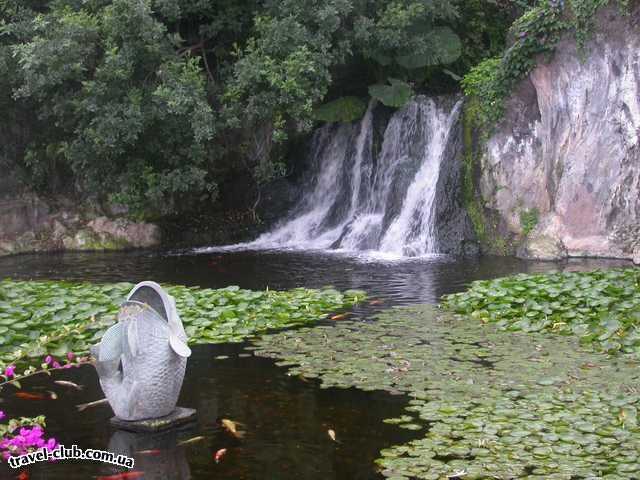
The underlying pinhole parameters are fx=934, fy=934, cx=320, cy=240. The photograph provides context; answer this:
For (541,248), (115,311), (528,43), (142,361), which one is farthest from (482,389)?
(528,43)

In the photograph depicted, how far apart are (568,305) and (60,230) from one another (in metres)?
12.6

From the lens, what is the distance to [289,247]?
18969mm

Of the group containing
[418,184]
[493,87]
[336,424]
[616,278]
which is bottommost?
[336,424]

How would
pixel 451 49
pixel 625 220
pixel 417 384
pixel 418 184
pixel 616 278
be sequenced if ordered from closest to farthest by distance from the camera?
pixel 417 384 → pixel 616 278 → pixel 625 220 → pixel 418 184 → pixel 451 49

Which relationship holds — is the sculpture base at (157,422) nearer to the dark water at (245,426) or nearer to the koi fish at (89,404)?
the dark water at (245,426)

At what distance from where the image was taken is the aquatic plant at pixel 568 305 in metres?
9.59

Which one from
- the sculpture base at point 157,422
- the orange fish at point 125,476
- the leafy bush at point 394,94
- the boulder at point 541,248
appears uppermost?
the leafy bush at point 394,94

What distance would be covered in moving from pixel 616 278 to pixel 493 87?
6.64 m

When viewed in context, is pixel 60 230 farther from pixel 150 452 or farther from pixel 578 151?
pixel 150 452

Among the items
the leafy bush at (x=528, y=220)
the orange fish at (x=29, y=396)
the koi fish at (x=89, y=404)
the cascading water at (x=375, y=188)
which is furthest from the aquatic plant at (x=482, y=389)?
the cascading water at (x=375, y=188)

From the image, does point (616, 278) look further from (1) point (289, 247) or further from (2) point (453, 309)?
(1) point (289, 247)

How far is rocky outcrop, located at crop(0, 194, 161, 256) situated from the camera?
19656 mm

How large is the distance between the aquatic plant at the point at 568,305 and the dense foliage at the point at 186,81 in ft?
23.3

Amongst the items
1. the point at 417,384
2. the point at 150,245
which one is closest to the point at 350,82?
the point at 150,245
